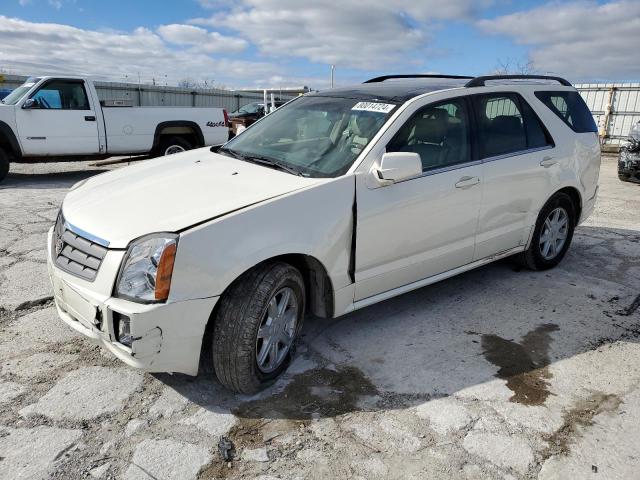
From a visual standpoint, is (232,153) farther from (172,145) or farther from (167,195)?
(172,145)

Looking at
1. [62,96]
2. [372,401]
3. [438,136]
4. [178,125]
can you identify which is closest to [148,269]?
[372,401]

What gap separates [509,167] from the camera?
4.20m

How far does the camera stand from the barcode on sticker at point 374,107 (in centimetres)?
360

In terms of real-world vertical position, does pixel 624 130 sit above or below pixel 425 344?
above

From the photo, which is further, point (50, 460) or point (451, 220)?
point (451, 220)

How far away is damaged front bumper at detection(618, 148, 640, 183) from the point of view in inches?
402

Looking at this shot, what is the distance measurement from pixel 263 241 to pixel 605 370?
7.85ft

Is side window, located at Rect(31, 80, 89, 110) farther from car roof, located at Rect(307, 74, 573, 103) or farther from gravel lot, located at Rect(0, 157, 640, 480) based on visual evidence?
car roof, located at Rect(307, 74, 573, 103)

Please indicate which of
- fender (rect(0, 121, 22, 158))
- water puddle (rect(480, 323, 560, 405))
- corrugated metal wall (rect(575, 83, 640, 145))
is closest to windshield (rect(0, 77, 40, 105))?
fender (rect(0, 121, 22, 158))

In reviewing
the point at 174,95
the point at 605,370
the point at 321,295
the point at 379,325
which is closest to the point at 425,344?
the point at 379,325

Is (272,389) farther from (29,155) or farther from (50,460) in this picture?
(29,155)

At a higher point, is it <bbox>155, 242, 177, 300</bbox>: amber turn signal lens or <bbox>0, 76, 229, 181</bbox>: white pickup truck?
<bbox>0, 76, 229, 181</bbox>: white pickup truck

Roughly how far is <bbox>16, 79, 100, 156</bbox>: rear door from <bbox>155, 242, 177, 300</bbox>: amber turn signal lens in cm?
797

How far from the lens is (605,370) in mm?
3363
